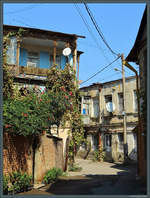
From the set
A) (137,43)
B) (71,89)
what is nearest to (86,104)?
(71,89)

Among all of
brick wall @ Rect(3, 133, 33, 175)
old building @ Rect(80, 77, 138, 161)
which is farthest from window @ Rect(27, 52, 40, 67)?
brick wall @ Rect(3, 133, 33, 175)

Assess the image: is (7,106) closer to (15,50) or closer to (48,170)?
(48,170)

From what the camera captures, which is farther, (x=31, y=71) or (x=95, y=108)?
(x=95, y=108)

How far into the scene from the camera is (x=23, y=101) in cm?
948

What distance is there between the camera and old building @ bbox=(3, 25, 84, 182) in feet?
31.2

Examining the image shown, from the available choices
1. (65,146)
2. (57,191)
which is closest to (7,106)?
(57,191)

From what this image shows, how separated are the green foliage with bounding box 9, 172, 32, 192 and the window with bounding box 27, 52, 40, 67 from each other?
11.2 meters

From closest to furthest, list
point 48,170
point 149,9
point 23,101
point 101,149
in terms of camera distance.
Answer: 1. point 149,9
2. point 23,101
3. point 48,170
4. point 101,149

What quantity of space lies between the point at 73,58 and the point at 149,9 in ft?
35.6

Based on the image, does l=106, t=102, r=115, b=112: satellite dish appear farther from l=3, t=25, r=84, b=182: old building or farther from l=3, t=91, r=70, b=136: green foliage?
l=3, t=91, r=70, b=136: green foliage

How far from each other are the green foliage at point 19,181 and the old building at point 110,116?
474 inches

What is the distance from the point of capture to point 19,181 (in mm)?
8695

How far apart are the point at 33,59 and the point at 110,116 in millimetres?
8938

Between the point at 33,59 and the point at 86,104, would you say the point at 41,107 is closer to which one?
the point at 33,59
